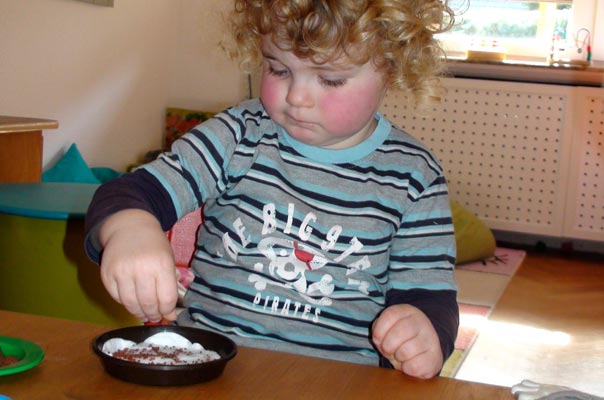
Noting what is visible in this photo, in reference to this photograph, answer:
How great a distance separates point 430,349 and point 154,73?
380 cm

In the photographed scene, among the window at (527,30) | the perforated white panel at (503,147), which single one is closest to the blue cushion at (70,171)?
the perforated white panel at (503,147)

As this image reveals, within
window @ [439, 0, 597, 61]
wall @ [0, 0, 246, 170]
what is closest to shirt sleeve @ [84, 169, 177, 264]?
wall @ [0, 0, 246, 170]

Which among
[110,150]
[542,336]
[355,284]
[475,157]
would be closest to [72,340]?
[355,284]

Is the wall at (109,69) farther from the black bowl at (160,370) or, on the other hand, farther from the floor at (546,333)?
the black bowl at (160,370)

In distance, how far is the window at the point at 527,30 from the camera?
4.55 metres

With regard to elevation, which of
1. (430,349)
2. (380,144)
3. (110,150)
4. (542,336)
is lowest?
(542,336)

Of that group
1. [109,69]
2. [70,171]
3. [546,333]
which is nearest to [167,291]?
[546,333]

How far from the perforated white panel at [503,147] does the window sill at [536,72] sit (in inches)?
2.4

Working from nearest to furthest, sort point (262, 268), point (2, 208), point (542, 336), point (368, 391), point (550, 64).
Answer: point (368, 391)
point (262, 268)
point (2, 208)
point (542, 336)
point (550, 64)

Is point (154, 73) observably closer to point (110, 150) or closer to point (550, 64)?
point (110, 150)

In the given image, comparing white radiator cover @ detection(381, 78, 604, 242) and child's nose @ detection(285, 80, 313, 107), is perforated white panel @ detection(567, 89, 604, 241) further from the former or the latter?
child's nose @ detection(285, 80, 313, 107)

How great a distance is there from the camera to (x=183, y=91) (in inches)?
182

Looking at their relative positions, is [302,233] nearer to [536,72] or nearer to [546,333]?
[546,333]

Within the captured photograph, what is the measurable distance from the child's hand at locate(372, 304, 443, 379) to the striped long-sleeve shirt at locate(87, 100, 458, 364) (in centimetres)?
9
